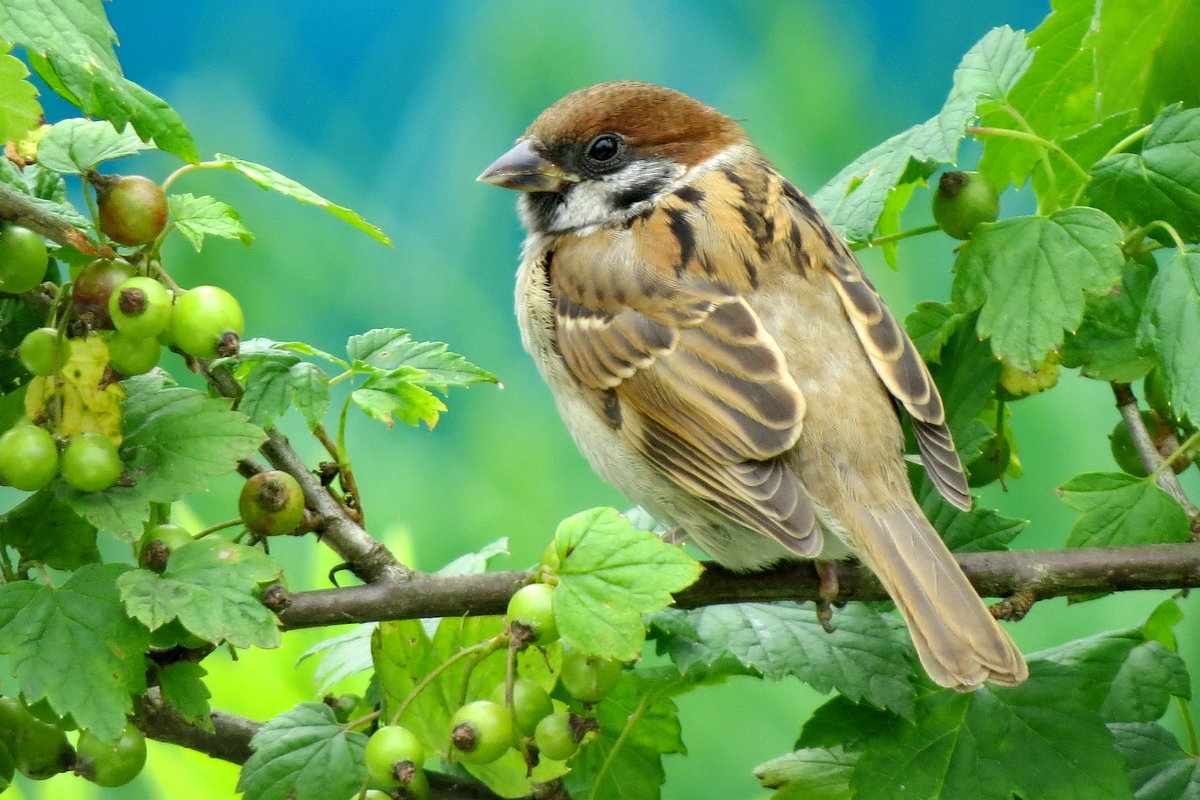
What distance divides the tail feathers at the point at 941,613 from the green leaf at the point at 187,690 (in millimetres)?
661

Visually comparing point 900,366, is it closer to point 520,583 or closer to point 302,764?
point 520,583

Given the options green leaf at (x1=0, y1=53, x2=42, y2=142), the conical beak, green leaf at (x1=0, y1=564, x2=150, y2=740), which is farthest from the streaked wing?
green leaf at (x1=0, y1=53, x2=42, y2=142)

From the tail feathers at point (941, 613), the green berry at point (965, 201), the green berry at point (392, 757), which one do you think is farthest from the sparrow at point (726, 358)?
the green berry at point (392, 757)

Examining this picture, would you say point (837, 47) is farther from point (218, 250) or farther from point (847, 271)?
point (218, 250)

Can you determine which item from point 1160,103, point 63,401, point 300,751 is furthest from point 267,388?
point 1160,103

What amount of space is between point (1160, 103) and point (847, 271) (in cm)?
43

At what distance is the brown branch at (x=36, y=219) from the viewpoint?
42.7 inches

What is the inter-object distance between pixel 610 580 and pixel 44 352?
1.75ft

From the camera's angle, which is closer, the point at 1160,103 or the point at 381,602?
the point at 381,602

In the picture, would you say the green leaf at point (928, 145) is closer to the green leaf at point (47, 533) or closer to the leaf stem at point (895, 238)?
the leaf stem at point (895, 238)

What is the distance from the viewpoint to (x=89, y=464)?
1.03m

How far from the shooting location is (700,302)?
5.27ft

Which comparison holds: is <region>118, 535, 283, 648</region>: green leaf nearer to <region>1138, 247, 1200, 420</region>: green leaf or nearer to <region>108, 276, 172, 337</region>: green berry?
<region>108, 276, 172, 337</region>: green berry

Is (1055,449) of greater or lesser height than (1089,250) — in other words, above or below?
below
